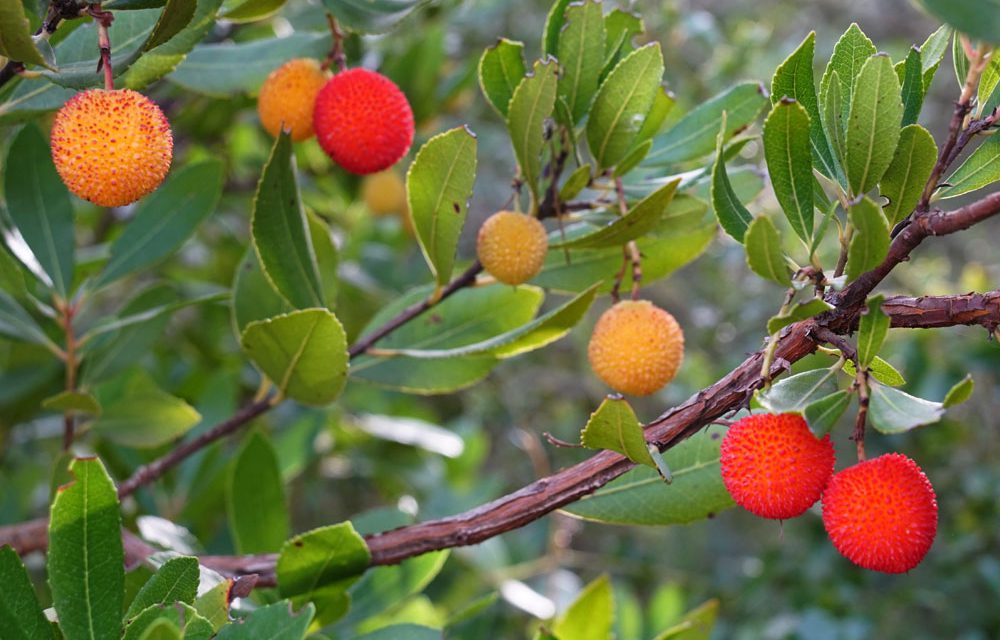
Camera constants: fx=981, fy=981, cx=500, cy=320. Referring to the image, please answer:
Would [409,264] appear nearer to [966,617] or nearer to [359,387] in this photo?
[359,387]

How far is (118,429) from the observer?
5.31 feet

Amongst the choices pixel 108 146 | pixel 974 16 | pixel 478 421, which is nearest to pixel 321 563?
pixel 108 146

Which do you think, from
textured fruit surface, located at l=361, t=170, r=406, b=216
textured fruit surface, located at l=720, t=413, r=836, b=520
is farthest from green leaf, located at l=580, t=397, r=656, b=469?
textured fruit surface, located at l=361, t=170, r=406, b=216

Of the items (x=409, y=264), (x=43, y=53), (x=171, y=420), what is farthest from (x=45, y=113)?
(x=409, y=264)

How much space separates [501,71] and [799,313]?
0.59m

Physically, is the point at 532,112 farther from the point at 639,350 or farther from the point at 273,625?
the point at 273,625

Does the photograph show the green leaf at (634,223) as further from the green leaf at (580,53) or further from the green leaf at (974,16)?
the green leaf at (974,16)

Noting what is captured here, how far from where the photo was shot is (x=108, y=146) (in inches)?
37.5

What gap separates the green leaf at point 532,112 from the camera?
1.12 m

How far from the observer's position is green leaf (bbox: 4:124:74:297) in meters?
1.47

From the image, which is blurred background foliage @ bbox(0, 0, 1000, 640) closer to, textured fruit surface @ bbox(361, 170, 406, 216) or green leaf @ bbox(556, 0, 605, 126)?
textured fruit surface @ bbox(361, 170, 406, 216)

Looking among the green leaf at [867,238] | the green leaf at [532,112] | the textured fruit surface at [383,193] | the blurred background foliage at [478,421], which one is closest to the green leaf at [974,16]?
the green leaf at [867,238]

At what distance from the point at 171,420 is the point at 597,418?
0.98m

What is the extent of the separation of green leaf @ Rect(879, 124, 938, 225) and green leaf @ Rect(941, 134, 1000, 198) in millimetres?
70
